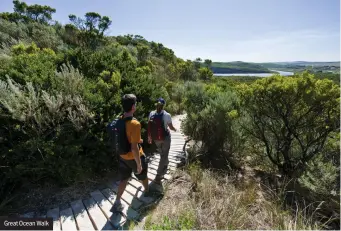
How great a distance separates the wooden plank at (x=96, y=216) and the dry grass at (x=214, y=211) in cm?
59

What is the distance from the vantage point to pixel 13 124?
10.9 ft

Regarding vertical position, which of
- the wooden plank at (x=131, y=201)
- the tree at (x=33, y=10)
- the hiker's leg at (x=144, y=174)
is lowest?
the wooden plank at (x=131, y=201)

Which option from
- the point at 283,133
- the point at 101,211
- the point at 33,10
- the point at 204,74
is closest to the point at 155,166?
the point at 101,211

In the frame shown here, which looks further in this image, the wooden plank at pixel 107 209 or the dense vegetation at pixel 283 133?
the dense vegetation at pixel 283 133

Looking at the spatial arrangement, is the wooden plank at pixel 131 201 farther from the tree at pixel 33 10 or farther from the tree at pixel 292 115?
the tree at pixel 33 10

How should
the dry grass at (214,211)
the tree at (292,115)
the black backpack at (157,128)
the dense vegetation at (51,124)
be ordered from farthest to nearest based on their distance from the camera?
1. the tree at (292,115)
2. the black backpack at (157,128)
3. the dense vegetation at (51,124)
4. the dry grass at (214,211)

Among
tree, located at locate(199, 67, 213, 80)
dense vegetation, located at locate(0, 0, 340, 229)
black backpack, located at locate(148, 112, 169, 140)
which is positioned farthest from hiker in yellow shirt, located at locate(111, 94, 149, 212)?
tree, located at locate(199, 67, 213, 80)

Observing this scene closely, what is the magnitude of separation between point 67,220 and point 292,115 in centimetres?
463

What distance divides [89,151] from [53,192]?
87 centimetres

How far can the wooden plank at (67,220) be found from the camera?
2.76 meters

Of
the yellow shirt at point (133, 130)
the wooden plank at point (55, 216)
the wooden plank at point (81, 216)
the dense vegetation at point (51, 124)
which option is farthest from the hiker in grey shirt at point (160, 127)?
the wooden plank at point (55, 216)

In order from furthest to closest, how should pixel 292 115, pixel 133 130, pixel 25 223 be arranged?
pixel 292 115
pixel 25 223
pixel 133 130

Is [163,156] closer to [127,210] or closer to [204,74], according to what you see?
[127,210]

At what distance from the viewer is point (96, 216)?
9.63 ft
